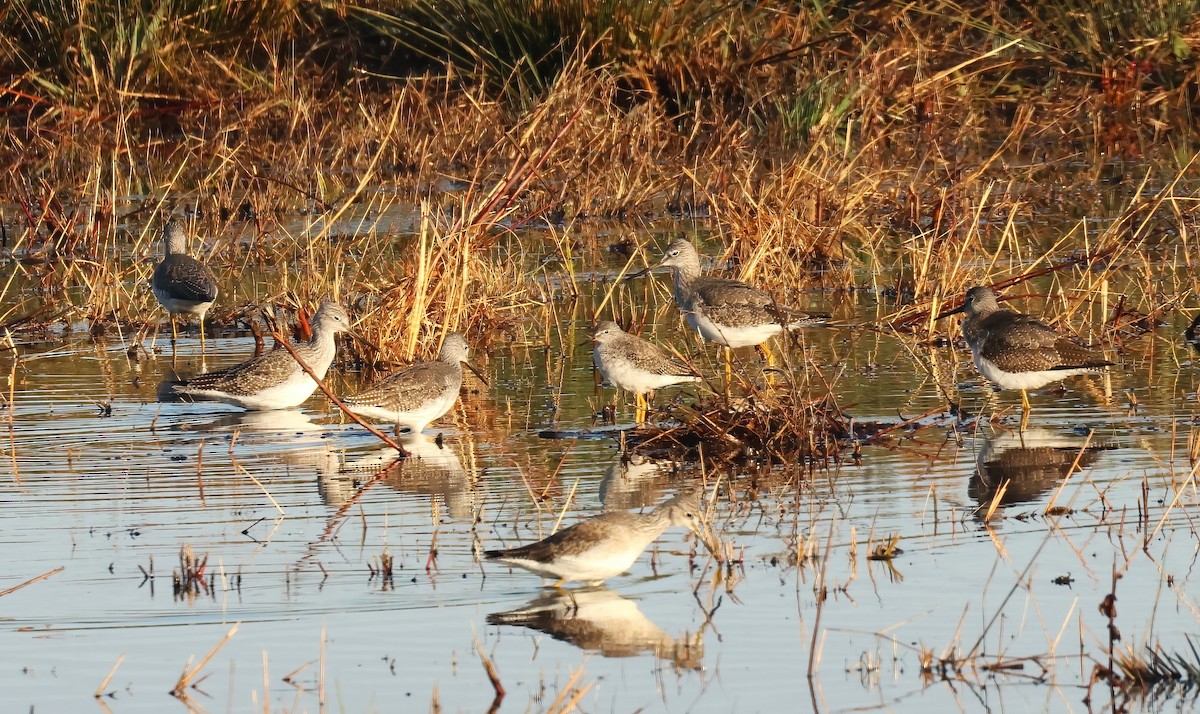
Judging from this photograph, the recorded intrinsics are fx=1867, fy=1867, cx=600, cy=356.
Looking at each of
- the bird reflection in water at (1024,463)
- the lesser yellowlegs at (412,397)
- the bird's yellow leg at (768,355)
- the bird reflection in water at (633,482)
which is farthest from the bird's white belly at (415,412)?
the bird reflection in water at (1024,463)

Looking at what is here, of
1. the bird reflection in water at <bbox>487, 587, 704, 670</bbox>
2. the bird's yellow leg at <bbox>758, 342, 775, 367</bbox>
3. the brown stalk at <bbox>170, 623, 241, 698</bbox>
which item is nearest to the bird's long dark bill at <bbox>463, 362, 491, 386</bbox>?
the bird's yellow leg at <bbox>758, 342, 775, 367</bbox>

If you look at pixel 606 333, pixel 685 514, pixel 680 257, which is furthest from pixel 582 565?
pixel 680 257

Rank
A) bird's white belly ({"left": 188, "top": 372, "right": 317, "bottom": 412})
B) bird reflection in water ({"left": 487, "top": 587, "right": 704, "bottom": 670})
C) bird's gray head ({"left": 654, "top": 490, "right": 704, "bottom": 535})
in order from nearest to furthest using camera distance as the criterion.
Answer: bird reflection in water ({"left": 487, "top": 587, "right": 704, "bottom": 670})
bird's gray head ({"left": 654, "top": 490, "right": 704, "bottom": 535})
bird's white belly ({"left": 188, "top": 372, "right": 317, "bottom": 412})

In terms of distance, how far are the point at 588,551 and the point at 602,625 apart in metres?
0.32

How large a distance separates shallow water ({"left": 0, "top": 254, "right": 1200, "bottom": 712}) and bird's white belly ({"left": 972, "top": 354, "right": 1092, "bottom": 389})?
21 centimetres

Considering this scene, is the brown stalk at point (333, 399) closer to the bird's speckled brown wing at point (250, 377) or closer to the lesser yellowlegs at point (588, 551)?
the lesser yellowlegs at point (588, 551)

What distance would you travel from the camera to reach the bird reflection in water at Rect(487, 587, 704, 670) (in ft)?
22.9

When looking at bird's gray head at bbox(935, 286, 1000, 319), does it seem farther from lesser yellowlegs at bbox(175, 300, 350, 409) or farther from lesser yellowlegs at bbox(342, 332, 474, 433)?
lesser yellowlegs at bbox(175, 300, 350, 409)

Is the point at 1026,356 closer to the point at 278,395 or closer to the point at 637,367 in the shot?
the point at 637,367

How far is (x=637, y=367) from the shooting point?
11758 millimetres

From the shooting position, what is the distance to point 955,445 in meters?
10.6

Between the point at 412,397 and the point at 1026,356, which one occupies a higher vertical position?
the point at 1026,356

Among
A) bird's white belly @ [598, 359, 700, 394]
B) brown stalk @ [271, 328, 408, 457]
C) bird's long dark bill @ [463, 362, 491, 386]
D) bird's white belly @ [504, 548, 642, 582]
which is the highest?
bird's long dark bill @ [463, 362, 491, 386]

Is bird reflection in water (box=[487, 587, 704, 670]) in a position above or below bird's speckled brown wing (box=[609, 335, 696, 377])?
below
